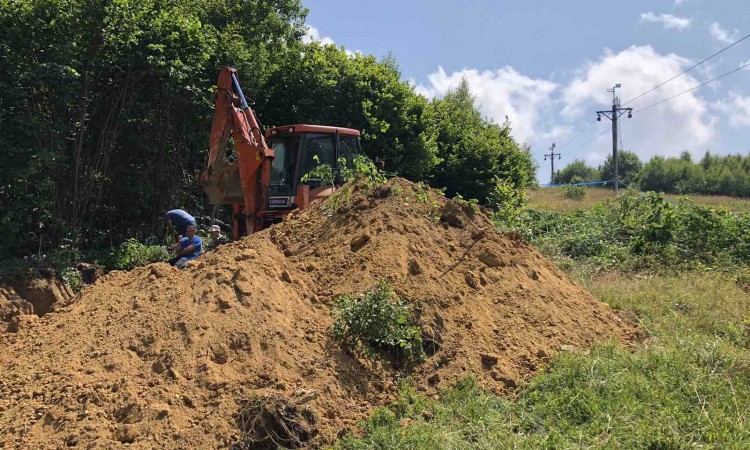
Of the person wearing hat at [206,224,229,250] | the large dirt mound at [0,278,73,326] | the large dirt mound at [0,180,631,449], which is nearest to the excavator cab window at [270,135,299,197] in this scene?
the person wearing hat at [206,224,229,250]

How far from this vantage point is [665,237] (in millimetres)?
11156

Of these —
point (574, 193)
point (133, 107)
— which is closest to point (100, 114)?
point (133, 107)

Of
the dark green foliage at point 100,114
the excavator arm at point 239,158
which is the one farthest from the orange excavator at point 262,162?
the dark green foliage at point 100,114

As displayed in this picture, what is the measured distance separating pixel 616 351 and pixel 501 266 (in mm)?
1460

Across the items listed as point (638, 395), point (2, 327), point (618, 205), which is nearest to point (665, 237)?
point (618, 205)

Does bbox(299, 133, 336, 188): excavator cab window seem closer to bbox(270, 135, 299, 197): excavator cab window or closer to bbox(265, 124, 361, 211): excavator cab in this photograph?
bbox(265, 124, 361, 211): excavator cab

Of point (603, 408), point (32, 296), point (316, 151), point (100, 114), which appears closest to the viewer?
point (603, 408)

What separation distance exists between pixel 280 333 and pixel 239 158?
16.5ft

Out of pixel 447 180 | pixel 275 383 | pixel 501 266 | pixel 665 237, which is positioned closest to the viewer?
pixel 275 383

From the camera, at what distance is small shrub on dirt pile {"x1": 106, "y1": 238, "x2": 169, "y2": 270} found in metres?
10.3

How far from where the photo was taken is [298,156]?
9680 mm

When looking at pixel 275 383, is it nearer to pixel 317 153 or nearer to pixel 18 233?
pixel 317 153

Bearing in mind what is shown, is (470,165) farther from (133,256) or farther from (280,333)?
(280,333)

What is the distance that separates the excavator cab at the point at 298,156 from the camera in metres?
9.40
